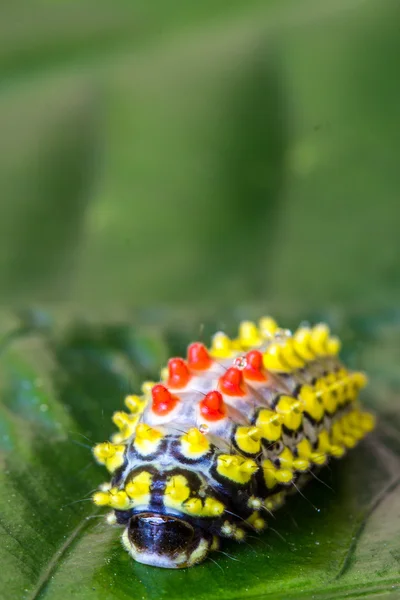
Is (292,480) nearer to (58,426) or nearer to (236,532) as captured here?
(236,532)

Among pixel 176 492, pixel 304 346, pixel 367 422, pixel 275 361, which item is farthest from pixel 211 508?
pixel 367 422

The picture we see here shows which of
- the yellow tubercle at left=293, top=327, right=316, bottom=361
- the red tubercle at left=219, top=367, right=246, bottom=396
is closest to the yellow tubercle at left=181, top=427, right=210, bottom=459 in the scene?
the red tubercle at left=219, top=367, right=246, bottom=396

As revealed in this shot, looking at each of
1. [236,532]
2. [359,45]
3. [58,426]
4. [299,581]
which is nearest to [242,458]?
[236,532]

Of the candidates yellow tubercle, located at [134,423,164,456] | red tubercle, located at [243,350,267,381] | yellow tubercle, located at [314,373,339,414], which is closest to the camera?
yellow tubercle, located at [134,423,164,456]

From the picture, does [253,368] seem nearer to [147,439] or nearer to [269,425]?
[269,425]

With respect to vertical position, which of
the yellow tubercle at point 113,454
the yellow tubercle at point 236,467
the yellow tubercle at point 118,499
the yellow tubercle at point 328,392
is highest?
the yellow tubercle at point 113,454

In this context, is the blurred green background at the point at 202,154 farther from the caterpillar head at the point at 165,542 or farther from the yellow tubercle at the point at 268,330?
the caterpillar head at the point at 165,542


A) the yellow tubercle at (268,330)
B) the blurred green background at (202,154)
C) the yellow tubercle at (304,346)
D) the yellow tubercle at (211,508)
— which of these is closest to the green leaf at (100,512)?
the yellow tubercle at (211,508)

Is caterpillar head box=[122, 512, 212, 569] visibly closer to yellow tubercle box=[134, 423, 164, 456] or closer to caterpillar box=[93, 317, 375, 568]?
caterpillar box=[93, 317, 375, 568]
